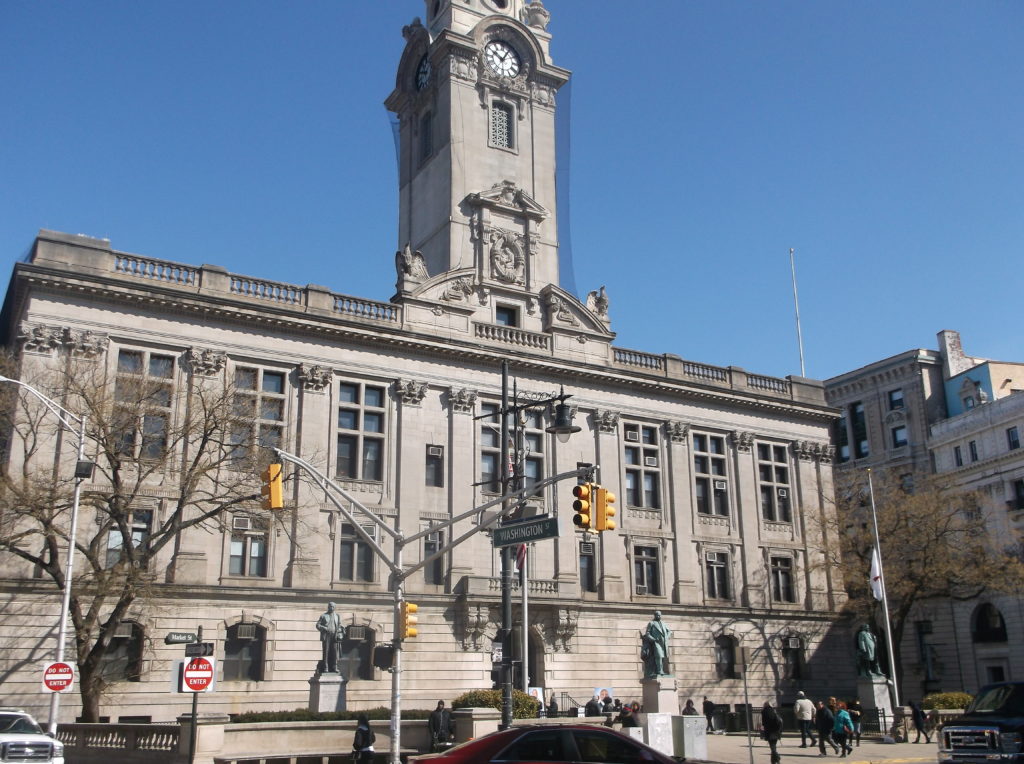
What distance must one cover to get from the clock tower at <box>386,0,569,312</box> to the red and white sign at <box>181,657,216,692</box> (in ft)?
96.2

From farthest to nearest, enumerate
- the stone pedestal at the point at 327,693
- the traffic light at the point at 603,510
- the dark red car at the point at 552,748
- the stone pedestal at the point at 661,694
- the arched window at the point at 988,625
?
1. the arched window at the point at 988,625
2. the stone pedestal at the point at 327,693
3. the stone pedestal at the point at 661,694
4. the traffic light at the point at 603,510
5. the dark red car at the point at 552,748

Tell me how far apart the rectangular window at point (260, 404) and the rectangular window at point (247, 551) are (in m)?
3.52

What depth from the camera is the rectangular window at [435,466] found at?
1874 inches

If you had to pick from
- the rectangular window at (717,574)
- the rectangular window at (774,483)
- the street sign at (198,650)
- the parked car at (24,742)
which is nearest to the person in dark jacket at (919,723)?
the rectangular window at (717,574)

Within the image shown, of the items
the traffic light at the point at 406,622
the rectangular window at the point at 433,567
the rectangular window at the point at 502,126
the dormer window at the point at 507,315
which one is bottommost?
the traffic light at the point at 406,622

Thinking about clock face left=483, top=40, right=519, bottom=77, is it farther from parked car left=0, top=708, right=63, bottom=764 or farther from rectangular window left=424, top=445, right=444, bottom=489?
parked car left=0, top=708, right=63, bottom=764

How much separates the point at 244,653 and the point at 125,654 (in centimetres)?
453

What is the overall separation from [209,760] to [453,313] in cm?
2793

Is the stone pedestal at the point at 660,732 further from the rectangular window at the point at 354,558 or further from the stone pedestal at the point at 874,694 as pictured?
the rectangular window at the point at 354,558

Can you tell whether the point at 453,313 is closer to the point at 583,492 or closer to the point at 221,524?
the point at 221,524

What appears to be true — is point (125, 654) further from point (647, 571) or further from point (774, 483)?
point (774, 483)

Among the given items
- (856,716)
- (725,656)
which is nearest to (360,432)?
(725,656)

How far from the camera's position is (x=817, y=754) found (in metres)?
33.3

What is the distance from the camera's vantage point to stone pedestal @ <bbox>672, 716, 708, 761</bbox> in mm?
29625
